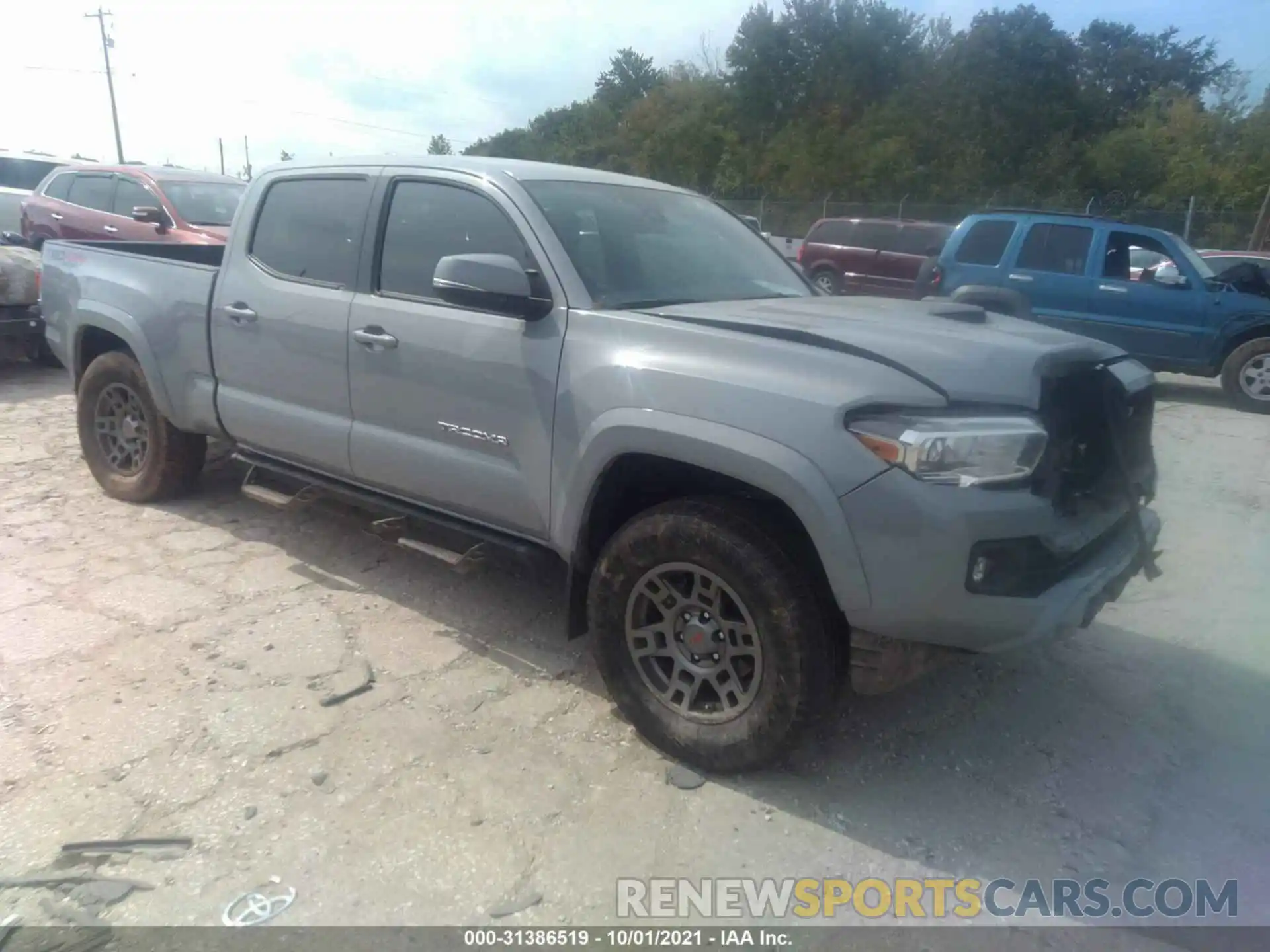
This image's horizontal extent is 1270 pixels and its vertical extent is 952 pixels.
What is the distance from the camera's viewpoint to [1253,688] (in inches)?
153

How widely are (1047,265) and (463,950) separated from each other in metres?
10.6

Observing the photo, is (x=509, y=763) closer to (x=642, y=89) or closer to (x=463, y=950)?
(x=463, y=950)

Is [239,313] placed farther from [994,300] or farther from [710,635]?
[994,300]

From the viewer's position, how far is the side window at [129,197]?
1128cm

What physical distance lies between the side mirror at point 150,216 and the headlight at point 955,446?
985cm

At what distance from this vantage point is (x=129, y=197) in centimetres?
1155

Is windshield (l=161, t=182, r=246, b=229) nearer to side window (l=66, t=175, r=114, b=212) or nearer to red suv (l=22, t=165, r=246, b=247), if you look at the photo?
red suv (l=22, t=165, r=246, b=247)

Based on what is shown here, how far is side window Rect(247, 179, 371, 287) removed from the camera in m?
4.32

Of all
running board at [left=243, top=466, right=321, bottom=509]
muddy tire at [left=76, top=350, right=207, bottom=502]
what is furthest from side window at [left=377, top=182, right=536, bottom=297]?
muddy tire at [left=76, top=350, right=207, bottom=502]

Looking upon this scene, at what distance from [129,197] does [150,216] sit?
4.96 feet

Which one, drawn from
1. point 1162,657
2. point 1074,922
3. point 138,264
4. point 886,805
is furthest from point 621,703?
point 138,264

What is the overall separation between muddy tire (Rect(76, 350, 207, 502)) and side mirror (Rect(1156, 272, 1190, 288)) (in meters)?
9.49

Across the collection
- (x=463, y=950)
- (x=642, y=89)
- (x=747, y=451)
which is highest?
(x=642, y=89)

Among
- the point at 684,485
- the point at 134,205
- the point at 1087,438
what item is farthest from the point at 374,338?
the point at 134,205
